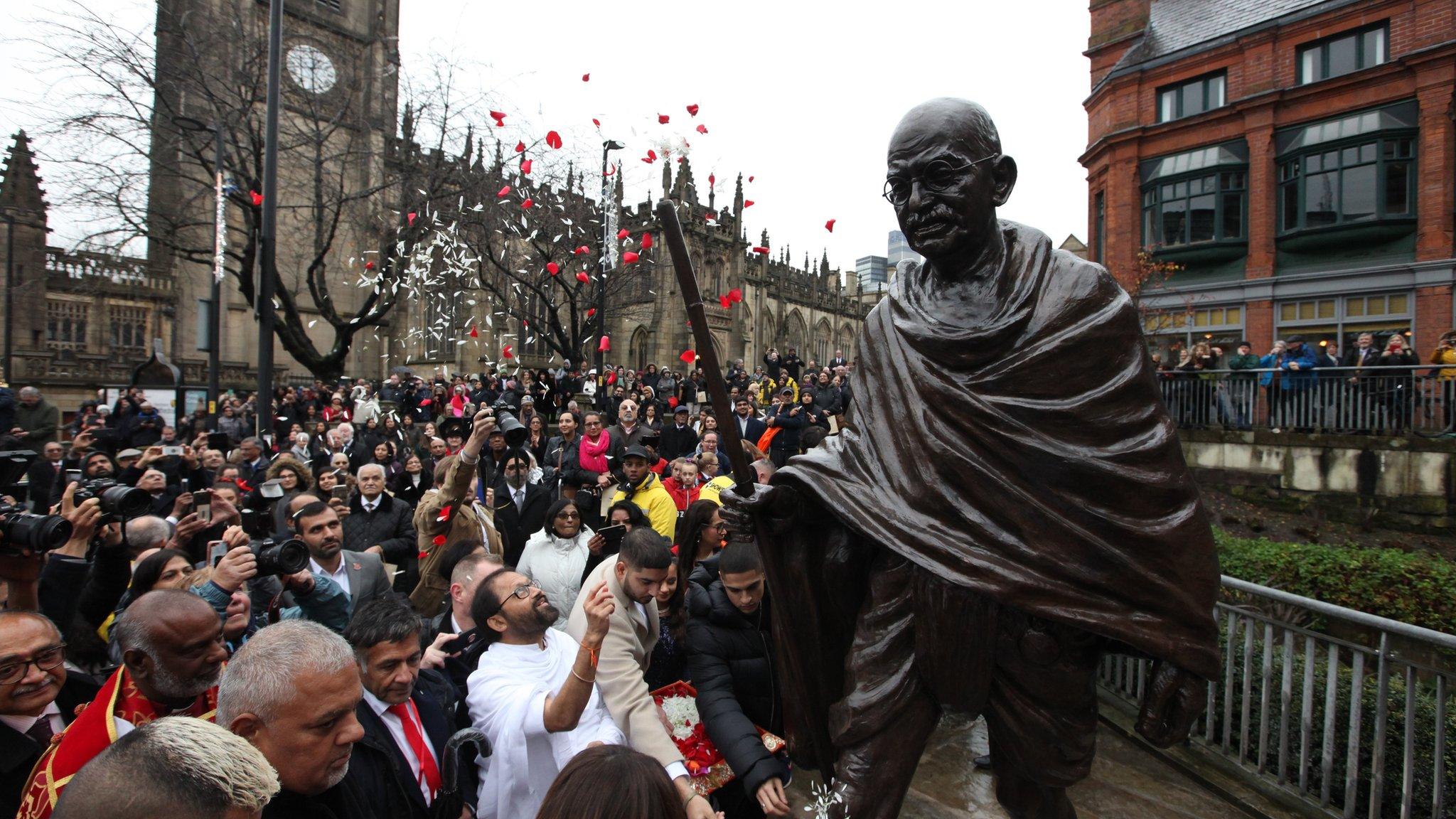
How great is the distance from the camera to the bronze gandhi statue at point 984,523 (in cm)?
191

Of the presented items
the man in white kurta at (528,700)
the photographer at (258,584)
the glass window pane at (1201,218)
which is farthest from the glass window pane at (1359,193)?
the photographer at (258,584)

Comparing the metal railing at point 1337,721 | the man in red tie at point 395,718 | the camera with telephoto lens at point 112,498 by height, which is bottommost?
the metal railing at point 1337,721

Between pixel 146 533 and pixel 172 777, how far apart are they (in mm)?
3416

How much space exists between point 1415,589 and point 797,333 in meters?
54.4

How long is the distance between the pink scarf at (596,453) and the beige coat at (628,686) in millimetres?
4844

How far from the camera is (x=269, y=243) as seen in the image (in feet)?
27.9

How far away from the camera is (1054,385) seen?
2.03m

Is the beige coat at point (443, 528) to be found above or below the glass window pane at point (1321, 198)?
below

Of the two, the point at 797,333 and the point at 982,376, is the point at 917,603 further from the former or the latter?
the point at 797,333

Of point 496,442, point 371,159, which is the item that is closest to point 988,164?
point 496,442

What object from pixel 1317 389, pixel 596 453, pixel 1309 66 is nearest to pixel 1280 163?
pixel 1309 66

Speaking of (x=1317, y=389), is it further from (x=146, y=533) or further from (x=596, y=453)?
(x=146, y=533)

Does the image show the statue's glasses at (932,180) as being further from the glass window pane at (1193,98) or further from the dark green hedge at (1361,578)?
the glass window pane at (1193,98)

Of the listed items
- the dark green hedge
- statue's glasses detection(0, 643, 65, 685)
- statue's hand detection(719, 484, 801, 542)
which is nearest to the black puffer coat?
statue's hand detection(719, 484, 801, 542)
